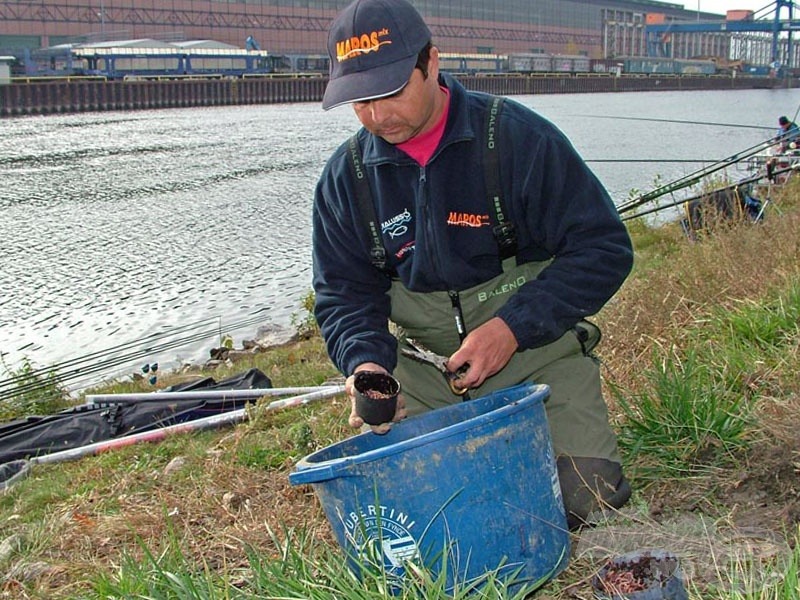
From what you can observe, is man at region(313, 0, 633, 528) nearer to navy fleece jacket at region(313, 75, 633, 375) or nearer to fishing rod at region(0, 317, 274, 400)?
navy fleece jacket at region(313, 75, 633, 375)

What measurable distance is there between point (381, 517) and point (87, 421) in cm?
414

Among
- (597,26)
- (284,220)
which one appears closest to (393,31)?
(284,220)

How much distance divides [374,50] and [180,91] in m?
55.5

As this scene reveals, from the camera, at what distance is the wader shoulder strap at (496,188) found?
304cm

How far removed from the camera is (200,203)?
72.1 ft

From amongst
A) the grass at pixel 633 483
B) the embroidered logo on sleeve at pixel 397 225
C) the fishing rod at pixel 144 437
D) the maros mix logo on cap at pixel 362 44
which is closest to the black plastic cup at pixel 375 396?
the grass at pixel 633 483

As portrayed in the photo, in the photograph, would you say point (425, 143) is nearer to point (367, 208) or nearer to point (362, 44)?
point (367, 208)

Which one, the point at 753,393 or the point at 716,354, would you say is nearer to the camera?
the point at 753,393

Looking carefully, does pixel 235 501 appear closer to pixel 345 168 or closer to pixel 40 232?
pixel 345 168

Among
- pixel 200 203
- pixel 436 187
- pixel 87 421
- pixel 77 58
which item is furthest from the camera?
pixel 77 58

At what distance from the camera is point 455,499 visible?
8.19 ft

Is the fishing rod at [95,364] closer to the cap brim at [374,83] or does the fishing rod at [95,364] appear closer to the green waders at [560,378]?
the green waders at [560,378]

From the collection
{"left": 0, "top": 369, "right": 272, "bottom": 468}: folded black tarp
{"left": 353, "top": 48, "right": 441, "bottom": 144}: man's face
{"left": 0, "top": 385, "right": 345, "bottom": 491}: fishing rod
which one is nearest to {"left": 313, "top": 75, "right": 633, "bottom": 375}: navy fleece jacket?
{"left": 353, "top": 48, "right": 441, "bottom": 144}: man's face

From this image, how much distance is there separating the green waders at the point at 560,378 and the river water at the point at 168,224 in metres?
7.50
